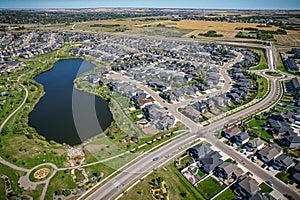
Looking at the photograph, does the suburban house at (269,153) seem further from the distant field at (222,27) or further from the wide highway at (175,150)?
the distant field at (222,27)

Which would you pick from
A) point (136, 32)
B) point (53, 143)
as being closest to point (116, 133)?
point (53, 143)

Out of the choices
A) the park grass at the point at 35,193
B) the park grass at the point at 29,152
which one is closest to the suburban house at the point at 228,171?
the park grass at the point at 29,152

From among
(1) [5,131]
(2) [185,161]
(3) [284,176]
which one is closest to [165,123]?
(2) [185,161]

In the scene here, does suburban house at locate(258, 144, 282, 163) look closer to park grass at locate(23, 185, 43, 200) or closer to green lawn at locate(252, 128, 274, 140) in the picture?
green lawn at locate(252, 128, 274, 140)

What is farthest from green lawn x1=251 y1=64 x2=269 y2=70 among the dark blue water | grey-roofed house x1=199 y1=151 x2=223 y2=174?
the dark blue water

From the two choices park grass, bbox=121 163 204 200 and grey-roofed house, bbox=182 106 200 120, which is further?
grey-roofed house, bbox=182 106 200 120
